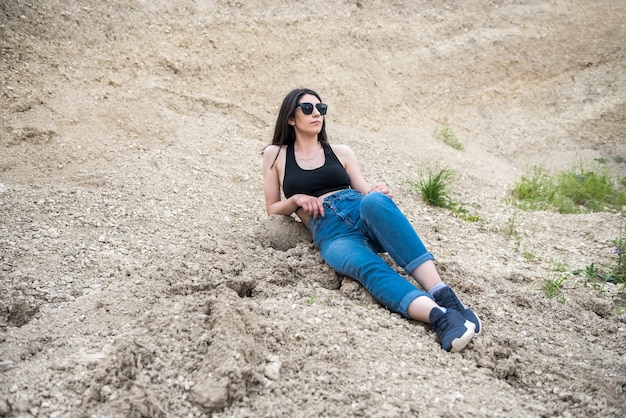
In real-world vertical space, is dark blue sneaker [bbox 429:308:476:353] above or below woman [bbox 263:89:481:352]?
below

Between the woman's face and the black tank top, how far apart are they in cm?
21

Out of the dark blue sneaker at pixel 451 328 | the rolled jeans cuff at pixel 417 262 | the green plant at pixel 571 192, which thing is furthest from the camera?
the green plant at pixel 571 192

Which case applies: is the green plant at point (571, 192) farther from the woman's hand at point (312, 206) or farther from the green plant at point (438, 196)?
the woman's hand at point (312, 206)

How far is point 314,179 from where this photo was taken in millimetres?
3344

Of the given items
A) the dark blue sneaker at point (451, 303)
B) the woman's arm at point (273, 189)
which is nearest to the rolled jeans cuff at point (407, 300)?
the dark blue sneaker at point (451, 303)

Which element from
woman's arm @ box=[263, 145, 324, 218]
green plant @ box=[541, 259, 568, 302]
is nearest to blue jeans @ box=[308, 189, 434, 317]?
woman's arm @ box=[263, 145, 324, 218]

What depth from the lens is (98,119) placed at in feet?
17.5

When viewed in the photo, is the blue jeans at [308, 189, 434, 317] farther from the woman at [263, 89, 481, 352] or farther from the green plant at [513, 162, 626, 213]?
the green plant at [513, 162, 626, 213]

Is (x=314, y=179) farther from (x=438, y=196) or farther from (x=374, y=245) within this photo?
(x=438, y=196)

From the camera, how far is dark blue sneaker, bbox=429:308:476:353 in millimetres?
2479

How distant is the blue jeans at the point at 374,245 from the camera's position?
2744mm

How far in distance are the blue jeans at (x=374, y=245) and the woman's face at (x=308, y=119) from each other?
540 millimetres

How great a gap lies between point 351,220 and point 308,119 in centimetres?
73

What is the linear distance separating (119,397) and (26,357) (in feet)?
2.14
